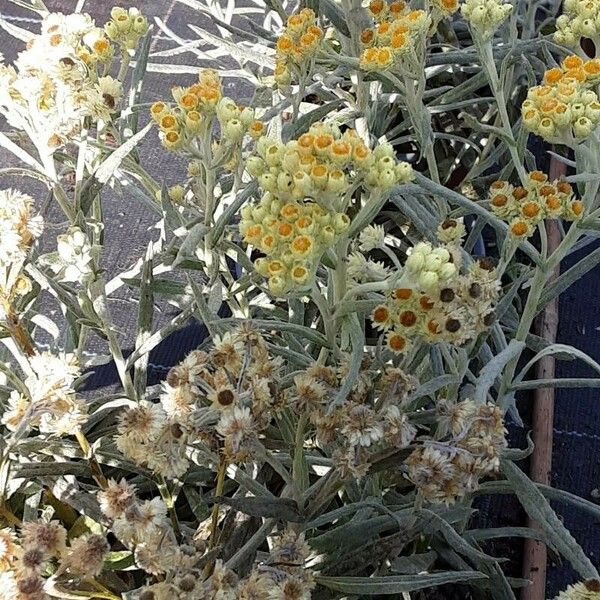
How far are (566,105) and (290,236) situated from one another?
312mm

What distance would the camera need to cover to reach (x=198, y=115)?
0.75 metres

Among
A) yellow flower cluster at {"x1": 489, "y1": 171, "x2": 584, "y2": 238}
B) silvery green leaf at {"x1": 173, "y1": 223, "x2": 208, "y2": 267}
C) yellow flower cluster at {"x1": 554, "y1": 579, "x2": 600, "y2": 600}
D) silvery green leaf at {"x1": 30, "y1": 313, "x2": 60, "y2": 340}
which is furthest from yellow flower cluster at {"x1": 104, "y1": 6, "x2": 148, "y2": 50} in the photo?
yellow flower cluster at {"x1": 554, "y1": 579, "x2": 600, "y2": 600}

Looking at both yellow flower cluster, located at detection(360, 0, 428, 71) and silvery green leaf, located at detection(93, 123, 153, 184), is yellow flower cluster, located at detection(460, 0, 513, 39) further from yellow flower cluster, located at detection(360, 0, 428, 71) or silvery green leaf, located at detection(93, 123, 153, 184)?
silvery green leaf, located at detection(93, 123, 153, 184)

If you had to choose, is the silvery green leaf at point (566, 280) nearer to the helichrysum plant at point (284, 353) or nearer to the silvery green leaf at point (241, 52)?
the helichrysum plant at point (284, 353)

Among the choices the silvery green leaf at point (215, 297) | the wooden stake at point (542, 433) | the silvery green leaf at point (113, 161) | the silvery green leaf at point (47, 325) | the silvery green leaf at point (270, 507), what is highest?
the silvery green leaf at point (113, 161)

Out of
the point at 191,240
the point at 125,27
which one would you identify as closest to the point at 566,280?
the point at 191,240

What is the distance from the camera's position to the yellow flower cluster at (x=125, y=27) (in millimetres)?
882

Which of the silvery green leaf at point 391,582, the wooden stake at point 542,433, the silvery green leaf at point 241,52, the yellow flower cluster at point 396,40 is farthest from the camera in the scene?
the silvery green leaf at point 241,52

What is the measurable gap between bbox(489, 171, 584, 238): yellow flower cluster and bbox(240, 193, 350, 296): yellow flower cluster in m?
0.23

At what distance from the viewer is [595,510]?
2.87 feet

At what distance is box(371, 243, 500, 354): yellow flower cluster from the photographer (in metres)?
0.62

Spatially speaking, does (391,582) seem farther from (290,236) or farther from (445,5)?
(445,5)

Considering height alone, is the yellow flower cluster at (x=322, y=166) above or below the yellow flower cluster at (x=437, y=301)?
above

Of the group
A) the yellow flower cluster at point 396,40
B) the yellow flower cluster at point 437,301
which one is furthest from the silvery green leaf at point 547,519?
the yellow flower cluster at point 396,40
